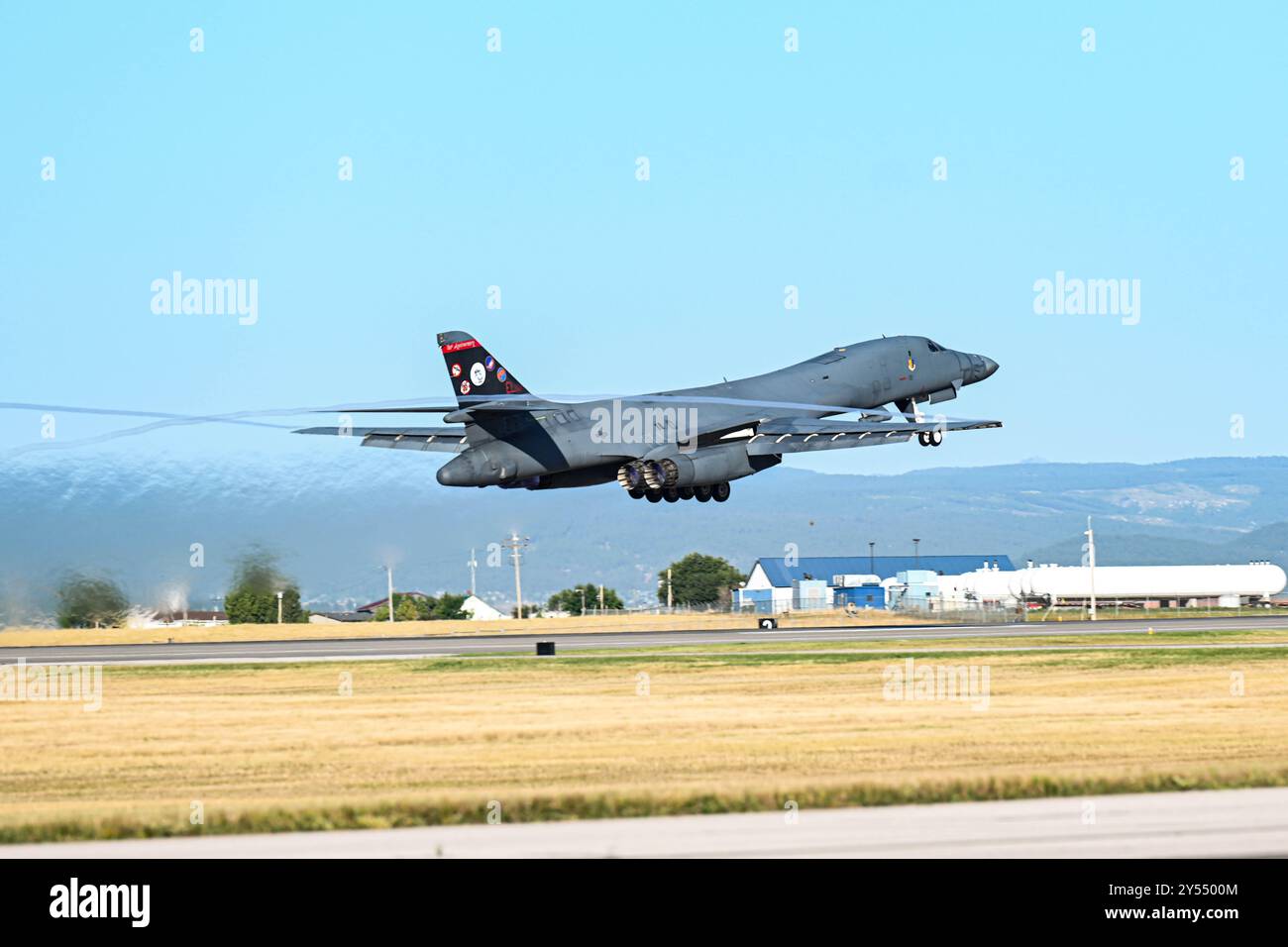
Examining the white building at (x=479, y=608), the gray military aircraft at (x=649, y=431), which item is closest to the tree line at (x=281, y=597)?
the white building at (x=479, y=608)

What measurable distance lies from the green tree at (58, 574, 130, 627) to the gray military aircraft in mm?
10068

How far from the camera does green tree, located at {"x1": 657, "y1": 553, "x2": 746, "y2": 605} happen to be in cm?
17562

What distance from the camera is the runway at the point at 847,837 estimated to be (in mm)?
16281

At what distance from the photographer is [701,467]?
5669 centimetres

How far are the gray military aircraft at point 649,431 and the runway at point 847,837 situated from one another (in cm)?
3218

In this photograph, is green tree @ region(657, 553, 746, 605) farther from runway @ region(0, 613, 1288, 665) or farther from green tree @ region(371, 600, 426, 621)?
runway @ region(0, 613, 1288, 665)

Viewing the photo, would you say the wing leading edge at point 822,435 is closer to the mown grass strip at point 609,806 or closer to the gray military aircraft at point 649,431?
the gray military aircraft at point 649,431

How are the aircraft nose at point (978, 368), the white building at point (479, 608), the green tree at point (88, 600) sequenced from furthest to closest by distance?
the white building at point (479, 608) < the aircraft nose at point (978, 368) < the green tree at point (88, 600)

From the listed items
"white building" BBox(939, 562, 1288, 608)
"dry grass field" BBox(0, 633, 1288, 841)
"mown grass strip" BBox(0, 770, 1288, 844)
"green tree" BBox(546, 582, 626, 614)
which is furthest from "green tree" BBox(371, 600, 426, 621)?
"mown grass strip" BBox(0, 770, 1288, 844)

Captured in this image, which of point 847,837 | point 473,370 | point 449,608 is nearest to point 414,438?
point 473,370

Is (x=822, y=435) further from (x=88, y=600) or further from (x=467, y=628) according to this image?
(x=467, y=628)

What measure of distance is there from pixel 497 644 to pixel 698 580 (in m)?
119
